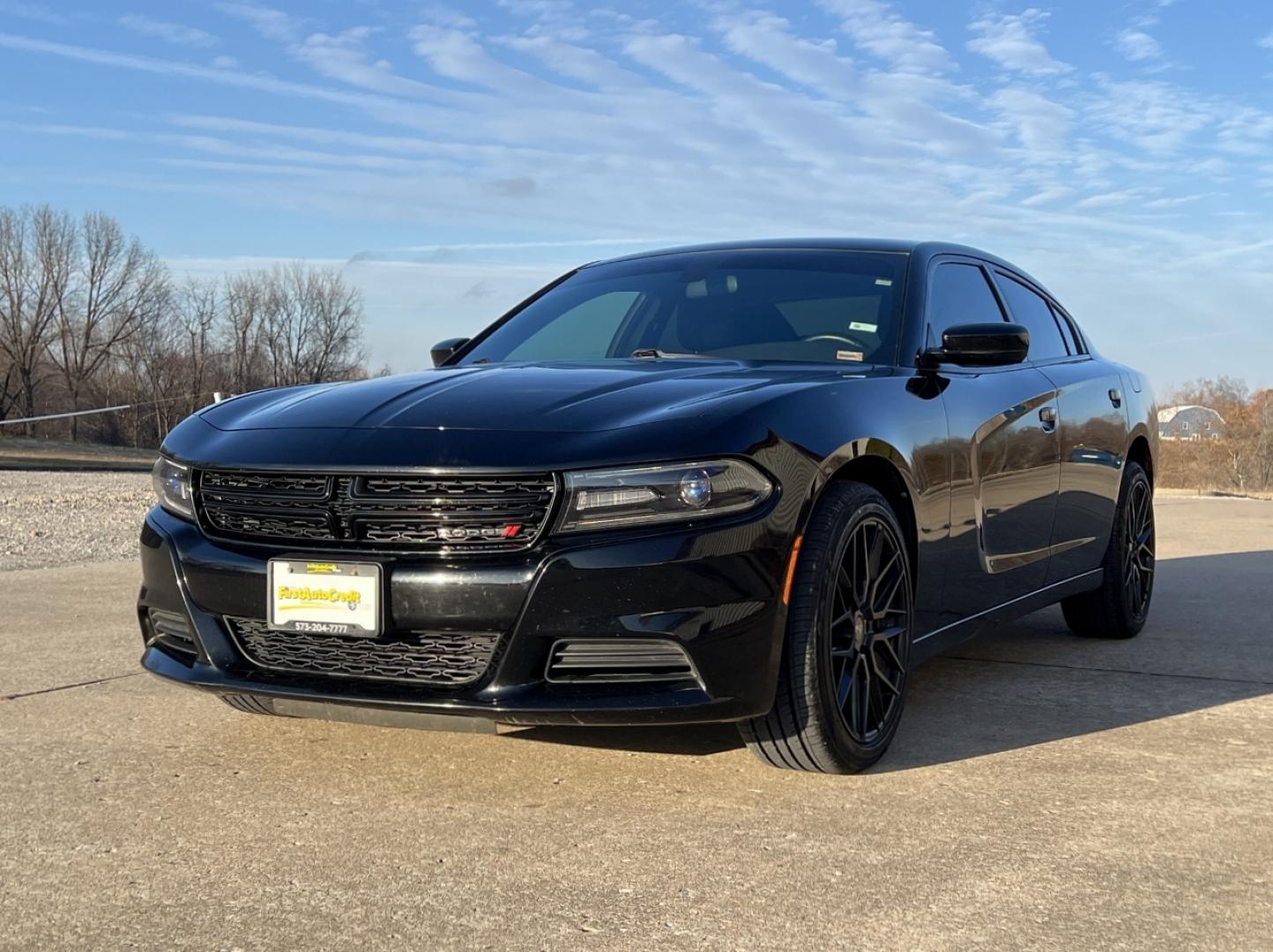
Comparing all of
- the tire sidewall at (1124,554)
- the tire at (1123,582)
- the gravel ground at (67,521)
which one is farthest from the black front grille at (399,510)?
the gravel ground at (67,521)

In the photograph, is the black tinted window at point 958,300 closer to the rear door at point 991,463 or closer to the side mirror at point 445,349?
the rear door at point 991,463

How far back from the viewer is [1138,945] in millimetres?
2344

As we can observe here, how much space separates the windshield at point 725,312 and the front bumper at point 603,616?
1341mm

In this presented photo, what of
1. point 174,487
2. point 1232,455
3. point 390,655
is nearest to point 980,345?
point 390,655

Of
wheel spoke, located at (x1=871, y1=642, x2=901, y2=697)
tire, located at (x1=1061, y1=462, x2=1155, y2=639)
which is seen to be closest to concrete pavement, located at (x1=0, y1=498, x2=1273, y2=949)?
wheel spoke, located at (x1=871, y1=642, x2=901, y2=697)

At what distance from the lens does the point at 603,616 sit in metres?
2.93

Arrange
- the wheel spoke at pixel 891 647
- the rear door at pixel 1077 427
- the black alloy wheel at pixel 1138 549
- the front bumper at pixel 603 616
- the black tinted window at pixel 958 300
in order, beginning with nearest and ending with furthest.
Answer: the front bumper at pixel 603 616 < the wheel spoke at pixel 891 647 < the black tinted window at pixel 958 300 < the rear door at pixel 1077 427 < the black alloy wheel at pixel 1138 549

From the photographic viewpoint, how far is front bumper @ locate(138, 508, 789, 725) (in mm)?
2936

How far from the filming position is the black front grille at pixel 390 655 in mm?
3021

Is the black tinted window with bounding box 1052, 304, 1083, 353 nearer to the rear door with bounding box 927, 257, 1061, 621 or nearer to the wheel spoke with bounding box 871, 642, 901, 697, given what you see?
the rear door with bounding box 927, 257, 1061, 621

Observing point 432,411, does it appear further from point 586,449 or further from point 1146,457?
point 1146,457

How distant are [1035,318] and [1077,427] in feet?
1.91

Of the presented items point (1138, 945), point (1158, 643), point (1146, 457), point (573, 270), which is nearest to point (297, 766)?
point (1138, 945)

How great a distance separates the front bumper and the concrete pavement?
0.28m
